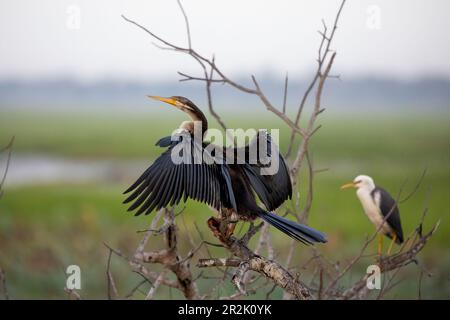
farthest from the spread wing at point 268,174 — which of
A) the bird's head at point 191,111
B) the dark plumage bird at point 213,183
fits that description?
the bird's head at point 191,111

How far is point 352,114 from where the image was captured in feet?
95.7

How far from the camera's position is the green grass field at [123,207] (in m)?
9.49

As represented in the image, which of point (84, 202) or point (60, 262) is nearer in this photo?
point (60, 262)

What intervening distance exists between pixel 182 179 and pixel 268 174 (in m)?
0.67

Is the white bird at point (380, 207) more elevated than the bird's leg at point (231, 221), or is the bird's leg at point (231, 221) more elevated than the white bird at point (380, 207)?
the bird's leg at point (231, 221)

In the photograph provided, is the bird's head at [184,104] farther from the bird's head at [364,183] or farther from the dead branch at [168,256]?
the bird's head at [364,183]

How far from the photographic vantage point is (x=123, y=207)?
497 inches

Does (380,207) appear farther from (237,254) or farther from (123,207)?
(123,207)

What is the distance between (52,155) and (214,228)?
17397 mm

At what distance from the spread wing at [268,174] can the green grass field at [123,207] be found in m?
1.71

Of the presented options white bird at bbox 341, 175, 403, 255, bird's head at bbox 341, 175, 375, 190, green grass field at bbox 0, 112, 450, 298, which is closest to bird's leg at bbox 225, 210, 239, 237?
green grass field at bbox 0, 112, 450, 298

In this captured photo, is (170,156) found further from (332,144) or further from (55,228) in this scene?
(332,144)
